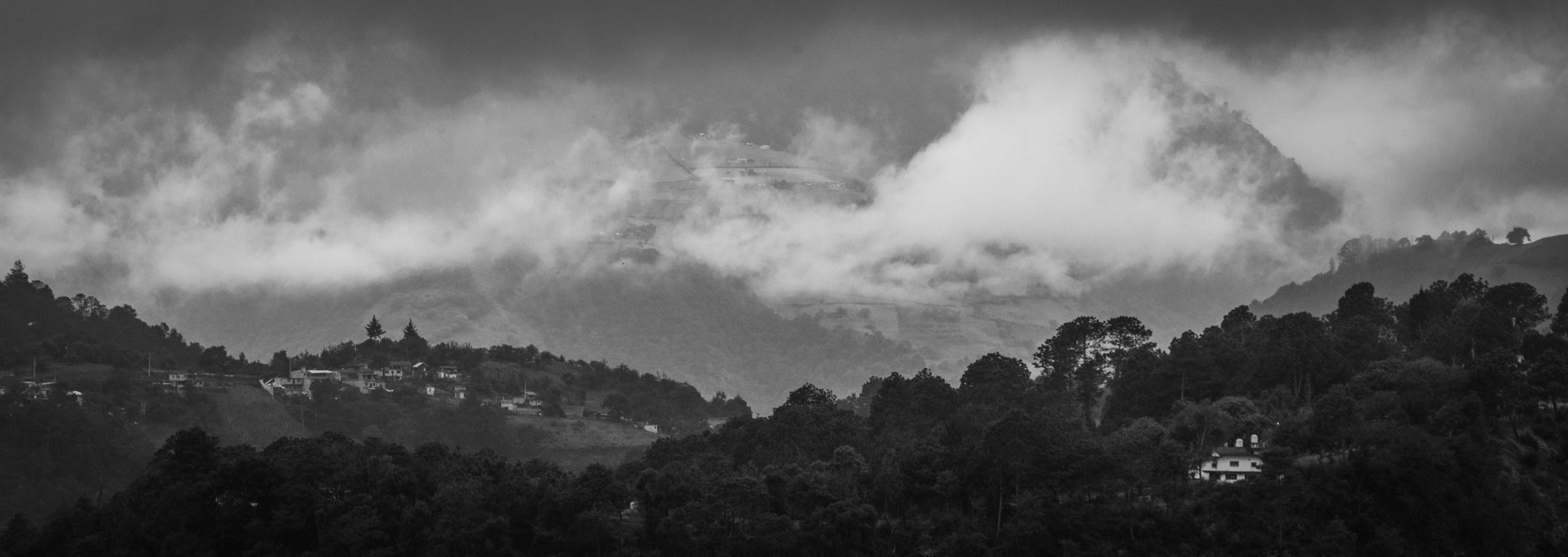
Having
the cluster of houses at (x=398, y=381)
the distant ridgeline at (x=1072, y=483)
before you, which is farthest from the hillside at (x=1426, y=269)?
the cluster of houses at (x=398, y=381)

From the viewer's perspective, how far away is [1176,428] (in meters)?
54.8

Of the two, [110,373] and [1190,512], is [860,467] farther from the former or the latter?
[110,373]

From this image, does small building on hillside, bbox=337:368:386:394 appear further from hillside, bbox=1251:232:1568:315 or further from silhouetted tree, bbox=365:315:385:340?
hillside, bbox=1251:232:1568:315

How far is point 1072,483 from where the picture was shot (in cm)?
4931

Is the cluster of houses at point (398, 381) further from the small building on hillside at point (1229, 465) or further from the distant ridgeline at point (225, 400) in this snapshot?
the small building on hillside at point (1229, 465)

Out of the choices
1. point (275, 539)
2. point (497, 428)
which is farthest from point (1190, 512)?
point (497, 428)

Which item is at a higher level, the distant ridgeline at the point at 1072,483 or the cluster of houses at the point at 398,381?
the cluster of houses at the point at 398,381

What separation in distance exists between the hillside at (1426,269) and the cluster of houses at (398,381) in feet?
170

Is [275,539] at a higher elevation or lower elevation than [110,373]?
lower

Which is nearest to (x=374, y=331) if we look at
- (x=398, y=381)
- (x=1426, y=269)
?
(x=398, y=381)

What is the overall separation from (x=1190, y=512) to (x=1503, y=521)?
9031 millimetres

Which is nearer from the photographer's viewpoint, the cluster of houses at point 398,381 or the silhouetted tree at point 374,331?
the cluster of houses at point 398,381

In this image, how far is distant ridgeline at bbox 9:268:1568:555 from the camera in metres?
45.8

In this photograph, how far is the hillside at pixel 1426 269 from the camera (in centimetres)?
9062
